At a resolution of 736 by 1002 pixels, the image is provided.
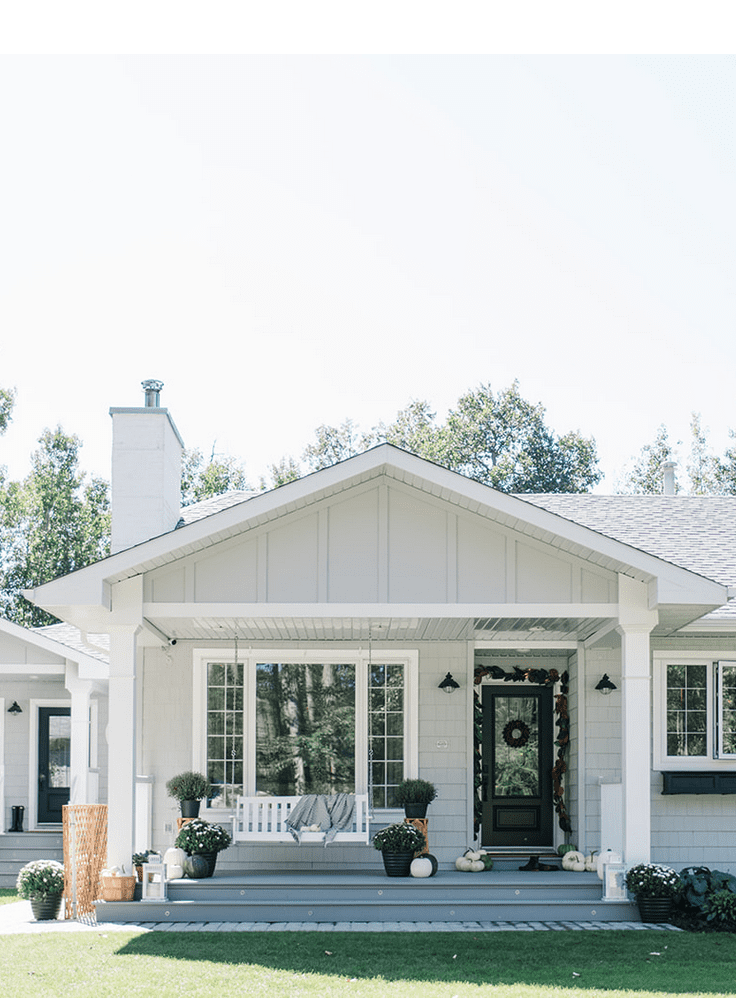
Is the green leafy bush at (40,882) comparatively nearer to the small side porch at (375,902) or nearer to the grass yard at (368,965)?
the small side porch at (375,902)

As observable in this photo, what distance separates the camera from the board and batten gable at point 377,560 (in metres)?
10.4

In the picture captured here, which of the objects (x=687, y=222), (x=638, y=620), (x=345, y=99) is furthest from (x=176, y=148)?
(x=687, y=222)

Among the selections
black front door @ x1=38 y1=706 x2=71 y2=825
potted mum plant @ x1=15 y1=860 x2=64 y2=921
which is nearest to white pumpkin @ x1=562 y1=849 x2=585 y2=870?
potted mum plant @ x1=15 y1=860 x2=64 y2=921

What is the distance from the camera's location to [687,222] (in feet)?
75.7

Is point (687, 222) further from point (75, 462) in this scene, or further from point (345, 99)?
point (75, 462)

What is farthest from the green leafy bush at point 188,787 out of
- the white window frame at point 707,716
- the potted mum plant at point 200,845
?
the white window frame at point 707,716

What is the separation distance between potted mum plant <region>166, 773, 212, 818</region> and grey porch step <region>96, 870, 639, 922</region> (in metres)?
1.38

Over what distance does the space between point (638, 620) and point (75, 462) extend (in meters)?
26.0

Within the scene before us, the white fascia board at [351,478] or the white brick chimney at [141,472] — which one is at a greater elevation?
the white brick chimney at [141,472]

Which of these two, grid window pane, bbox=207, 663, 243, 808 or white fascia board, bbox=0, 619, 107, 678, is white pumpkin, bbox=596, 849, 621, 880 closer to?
grid window pane, bbox=207, 663, 243, 808

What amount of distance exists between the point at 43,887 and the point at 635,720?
5.37 metres

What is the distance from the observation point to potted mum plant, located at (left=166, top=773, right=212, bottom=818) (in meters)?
12.3

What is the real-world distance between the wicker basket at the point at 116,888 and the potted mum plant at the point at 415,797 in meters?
3.24

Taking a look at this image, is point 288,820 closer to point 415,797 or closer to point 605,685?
point 415,797
